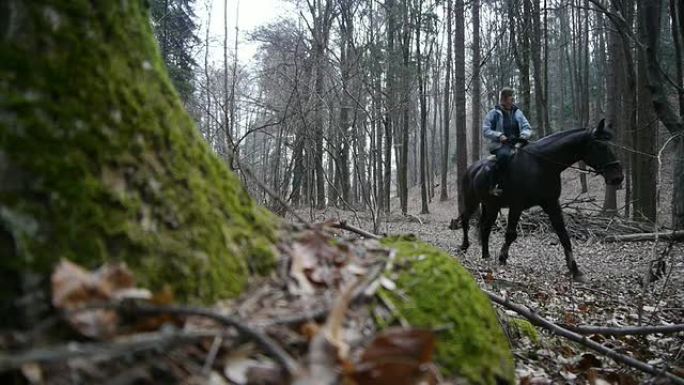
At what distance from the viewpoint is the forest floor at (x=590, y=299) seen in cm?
293

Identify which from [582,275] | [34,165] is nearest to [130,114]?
[34,165]

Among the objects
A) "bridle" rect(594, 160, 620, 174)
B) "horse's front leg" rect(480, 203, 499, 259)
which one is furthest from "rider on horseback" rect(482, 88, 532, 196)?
"bridle" rect(594, 160, 620, 174)

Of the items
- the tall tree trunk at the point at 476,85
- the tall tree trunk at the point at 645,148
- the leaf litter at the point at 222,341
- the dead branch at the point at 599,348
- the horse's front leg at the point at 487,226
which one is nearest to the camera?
the leaf litter at the point at 222,341

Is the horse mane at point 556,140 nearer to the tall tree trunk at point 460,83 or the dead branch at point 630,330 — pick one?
the dead branch at point 630,330

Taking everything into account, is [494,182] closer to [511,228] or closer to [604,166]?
[511,228]

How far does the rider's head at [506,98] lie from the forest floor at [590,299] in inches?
127

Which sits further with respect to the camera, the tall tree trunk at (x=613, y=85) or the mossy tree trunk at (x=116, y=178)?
the tall tree trunk at (x=613, y=85)

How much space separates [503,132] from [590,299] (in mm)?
4691

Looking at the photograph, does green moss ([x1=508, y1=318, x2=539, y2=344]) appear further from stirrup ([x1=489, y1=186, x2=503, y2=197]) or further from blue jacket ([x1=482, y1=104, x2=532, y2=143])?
blue jacket ([x1=482, y1=104, x2=532, y2=143])

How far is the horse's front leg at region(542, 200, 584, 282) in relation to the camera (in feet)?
23.7

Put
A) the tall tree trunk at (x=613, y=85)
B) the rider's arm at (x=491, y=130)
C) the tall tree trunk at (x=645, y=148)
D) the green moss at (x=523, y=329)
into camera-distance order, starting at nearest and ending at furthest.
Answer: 1. the green moss at (x=523, y=329)
2. the rider's arm at (x=491, y=130)
3. the tall tree trunk at (x=645, y=148)
4. the tall tree trunk at (x=613, y=85)

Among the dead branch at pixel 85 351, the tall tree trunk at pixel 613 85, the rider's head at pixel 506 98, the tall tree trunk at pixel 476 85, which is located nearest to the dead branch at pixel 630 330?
the dead branch at pixel 85 351

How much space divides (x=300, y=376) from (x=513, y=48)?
19.2m

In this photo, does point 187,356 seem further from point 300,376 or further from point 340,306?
point 340,306
